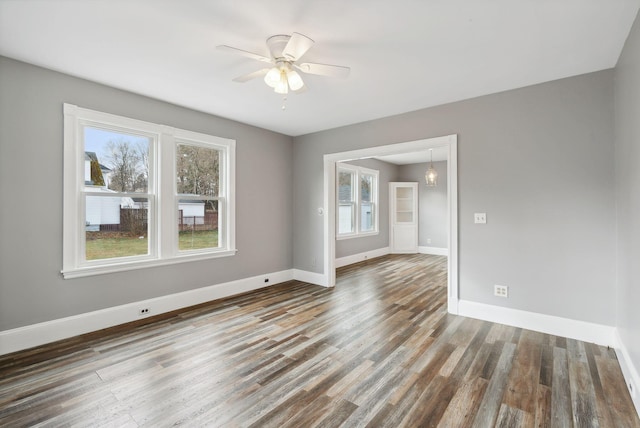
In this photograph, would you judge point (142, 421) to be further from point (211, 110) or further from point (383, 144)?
point (383, 144)

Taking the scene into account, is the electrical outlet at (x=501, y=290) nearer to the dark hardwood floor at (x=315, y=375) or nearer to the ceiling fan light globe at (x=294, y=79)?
the dark hardwood floor at (x=315, y=375)

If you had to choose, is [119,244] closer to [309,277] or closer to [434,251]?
[309,277]

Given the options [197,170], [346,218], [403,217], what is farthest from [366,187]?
[197,170]

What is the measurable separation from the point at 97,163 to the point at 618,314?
5.57 m

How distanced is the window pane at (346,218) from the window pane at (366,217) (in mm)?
359

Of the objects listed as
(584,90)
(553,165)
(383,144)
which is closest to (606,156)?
(553,165)

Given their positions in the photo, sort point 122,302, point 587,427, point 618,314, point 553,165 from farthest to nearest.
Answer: point 122,302, point 553,165, point 618,314, point 587,427

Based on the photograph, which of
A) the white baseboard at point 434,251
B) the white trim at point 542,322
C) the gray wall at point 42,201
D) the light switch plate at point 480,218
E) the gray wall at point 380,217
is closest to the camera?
the gray wall at point 42,201

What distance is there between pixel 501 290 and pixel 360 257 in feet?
13.7

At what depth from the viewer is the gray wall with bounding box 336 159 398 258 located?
7320 mm

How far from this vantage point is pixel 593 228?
2973 mm

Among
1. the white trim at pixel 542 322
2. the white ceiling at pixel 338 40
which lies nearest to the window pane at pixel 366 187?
the white ceiling at pixel 338 40

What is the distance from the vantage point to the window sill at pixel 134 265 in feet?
10.1

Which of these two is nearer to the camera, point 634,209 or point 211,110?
point 634,209
